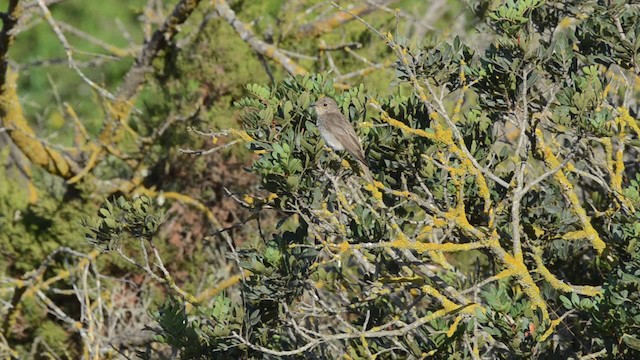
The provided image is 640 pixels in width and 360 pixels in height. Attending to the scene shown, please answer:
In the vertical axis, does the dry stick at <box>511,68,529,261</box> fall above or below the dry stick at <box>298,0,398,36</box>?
above

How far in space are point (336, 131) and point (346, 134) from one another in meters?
0.10

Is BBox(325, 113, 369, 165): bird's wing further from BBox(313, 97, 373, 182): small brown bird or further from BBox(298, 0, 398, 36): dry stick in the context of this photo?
BBox(298, 0, 398, 36): dry stick

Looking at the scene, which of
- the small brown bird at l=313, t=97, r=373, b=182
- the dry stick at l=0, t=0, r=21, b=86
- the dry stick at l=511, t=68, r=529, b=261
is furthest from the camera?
the dry stick at l=0, t=0, r=21, b=86

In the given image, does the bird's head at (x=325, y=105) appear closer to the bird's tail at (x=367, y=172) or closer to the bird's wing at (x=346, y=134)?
the bird's wing at (x=346, y=134)

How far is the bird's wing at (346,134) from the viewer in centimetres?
340

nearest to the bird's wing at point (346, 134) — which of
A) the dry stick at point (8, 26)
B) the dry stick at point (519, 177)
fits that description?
the dry stick at point (519, 177)

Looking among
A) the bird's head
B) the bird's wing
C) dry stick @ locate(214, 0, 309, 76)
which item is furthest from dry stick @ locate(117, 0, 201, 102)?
the bird's wing

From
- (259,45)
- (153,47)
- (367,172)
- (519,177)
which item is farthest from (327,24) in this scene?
(519,177)

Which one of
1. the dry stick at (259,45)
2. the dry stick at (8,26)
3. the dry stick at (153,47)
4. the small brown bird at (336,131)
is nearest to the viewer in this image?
the small brown bird at (336,131)

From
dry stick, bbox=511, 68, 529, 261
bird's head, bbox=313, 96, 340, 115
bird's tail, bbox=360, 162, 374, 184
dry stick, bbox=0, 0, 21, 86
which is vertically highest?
dry stick, bbox=0, 0, 21, 86

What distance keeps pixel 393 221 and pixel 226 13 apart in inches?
123

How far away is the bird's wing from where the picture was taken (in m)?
3.40

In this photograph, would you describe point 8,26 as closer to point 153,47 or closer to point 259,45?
point 153,47

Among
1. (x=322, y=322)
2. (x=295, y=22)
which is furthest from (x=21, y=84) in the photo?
(x=322, y=322)
